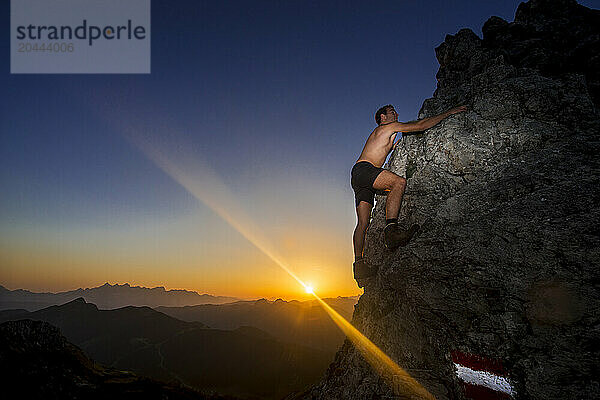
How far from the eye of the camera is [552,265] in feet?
15.3

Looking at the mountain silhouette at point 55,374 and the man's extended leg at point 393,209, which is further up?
the man's extended leg at point 393,209

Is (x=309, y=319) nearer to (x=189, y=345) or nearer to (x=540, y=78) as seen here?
(x=189, y=345)

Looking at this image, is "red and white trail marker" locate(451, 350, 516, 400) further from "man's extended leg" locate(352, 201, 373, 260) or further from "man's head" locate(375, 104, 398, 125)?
"man's head" locate(375, 104, 398, 125)

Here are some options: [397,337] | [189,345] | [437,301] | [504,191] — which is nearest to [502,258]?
[437,301]

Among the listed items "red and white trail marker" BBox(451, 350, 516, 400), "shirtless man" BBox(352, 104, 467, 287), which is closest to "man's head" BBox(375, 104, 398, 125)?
"shirtless man" BBox(352, 104, 467, 287)

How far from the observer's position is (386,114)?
8.94m

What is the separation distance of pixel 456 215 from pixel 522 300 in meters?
2.27

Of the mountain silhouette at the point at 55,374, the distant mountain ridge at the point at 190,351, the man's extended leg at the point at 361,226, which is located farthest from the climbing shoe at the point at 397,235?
the distant mountain ridge at the point at 190,351

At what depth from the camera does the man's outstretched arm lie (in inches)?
309

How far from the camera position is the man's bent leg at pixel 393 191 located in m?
7.43

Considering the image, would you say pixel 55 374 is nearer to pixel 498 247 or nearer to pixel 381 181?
pixel 381 181

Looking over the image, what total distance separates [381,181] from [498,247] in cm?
328

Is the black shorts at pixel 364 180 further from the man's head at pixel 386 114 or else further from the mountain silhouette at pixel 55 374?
the mountain silhouette at pixel 55 374

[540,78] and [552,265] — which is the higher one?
[540,78]
